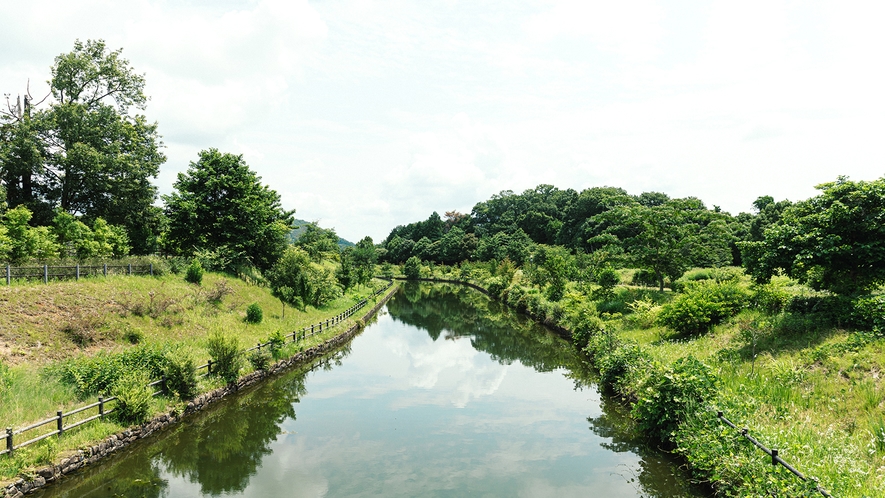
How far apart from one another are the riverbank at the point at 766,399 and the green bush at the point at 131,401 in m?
13.2

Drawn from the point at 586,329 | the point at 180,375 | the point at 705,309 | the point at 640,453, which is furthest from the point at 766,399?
the point at 180,375

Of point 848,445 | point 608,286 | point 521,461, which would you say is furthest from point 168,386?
point 608,286

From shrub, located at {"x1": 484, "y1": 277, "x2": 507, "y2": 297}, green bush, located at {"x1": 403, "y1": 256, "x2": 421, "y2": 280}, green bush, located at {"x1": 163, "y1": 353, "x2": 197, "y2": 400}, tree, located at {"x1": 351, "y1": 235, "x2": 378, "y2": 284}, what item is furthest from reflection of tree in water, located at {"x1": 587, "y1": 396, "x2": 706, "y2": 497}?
green bush, located at {"x1": 403, "y1": 256, "x2": 421, "y2": 280}

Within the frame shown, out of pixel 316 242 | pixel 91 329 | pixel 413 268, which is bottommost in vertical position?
pixel 91 329

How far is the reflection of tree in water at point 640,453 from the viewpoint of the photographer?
388 inches

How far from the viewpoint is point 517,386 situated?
18.9 metres

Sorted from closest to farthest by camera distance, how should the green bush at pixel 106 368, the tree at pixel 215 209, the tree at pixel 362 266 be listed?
the green bush at pixel 106 368 < the tree at pixel 215 209 < the tree at pixel 362 266

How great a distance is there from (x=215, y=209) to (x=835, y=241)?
34900 mm

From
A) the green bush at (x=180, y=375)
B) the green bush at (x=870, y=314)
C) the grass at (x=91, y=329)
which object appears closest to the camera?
the grass at (x=91, y=329)

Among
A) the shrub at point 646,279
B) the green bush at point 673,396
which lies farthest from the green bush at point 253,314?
the shrub at point 646,279

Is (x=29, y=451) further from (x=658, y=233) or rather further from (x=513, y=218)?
(x=513, y=218)

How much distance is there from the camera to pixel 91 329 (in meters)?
18.1

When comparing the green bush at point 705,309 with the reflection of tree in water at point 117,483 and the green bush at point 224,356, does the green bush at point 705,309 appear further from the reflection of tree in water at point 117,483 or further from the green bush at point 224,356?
the reflection of tree in water at point 117,483

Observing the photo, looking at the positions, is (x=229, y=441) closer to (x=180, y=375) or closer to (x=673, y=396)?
(x=180, y=375)
